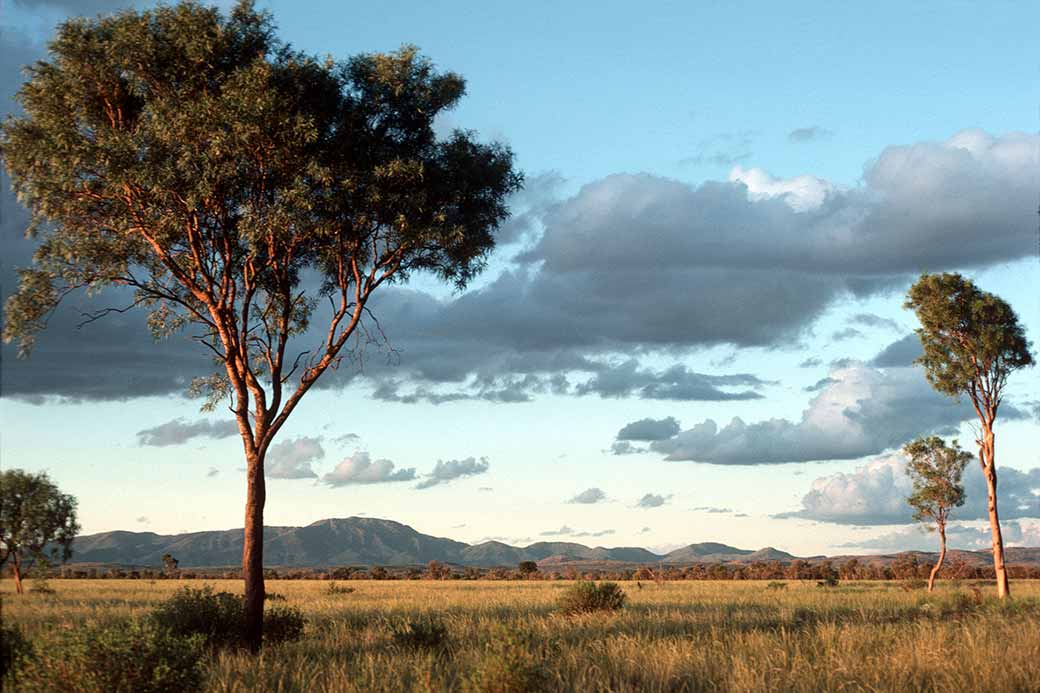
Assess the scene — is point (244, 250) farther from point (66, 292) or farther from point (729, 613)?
point (729, 613)

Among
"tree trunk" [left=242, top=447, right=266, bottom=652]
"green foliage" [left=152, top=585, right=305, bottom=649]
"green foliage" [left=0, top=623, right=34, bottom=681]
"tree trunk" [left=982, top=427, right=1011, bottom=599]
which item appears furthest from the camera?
"tree trunk" [left=982, top=427, right=1011, bottom=599]

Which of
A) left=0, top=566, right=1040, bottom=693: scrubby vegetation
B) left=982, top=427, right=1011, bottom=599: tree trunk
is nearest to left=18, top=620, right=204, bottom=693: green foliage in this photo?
left=0, top=566, right=1040, bottom=693: scrubby vegetation

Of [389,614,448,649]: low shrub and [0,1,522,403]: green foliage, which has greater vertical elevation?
[0,1,522,403]: green foliage

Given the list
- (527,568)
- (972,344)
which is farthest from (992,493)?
(527,568)

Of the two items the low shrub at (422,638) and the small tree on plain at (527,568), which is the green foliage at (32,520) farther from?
the small tree on plain at (527,568)

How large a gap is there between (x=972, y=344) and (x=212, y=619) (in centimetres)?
3513

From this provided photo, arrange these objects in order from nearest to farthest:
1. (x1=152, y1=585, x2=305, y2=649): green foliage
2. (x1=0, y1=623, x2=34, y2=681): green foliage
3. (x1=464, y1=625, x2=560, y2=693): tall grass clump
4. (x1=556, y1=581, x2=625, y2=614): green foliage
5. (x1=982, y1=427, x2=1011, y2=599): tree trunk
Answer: (x1=464, y1=625, x2=560, y2=693): tall grass clump
(x1=0, y1=623, x2=34, y2=681): green foliage
(x1=152, y1=585, x2=305, y2=649): green foliage
(x1=556, y1=581, x2=625, y2=614): green foliage
(x1=982, y1=427, x2=1011, y2=599): tree trunk

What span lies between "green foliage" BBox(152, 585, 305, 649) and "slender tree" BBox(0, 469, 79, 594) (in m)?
42.2

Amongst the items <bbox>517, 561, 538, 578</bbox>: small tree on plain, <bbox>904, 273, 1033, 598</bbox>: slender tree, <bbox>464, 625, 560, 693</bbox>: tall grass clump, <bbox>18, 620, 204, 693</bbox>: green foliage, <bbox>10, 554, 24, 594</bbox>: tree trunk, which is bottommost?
<bbox>517, 561, 538, 578</bbox>: small tree on plain

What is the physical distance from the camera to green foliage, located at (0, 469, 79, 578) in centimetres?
5659

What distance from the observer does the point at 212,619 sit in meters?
20.0

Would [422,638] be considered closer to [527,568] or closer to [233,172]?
[233,172]

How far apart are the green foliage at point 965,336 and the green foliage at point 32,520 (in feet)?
170

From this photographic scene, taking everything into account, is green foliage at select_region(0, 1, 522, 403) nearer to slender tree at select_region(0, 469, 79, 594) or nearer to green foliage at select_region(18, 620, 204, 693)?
green foliage at select_region(18, 620, 204, 693)
